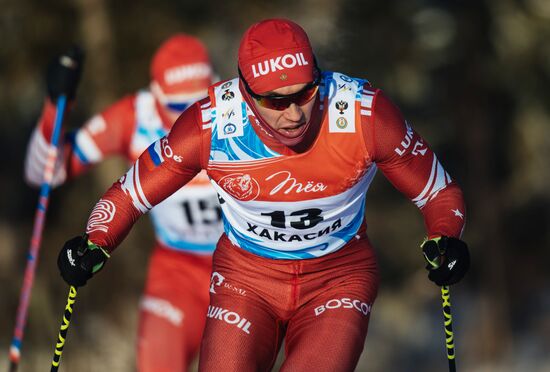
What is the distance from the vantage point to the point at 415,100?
48.0ft

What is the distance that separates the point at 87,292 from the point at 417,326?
4.45 metres

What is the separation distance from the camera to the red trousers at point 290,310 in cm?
467

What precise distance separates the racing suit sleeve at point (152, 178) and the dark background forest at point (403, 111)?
329 inches

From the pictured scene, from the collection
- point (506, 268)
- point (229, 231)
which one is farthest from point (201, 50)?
point (506, 268)

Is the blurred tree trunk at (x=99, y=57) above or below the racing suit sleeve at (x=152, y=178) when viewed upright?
below

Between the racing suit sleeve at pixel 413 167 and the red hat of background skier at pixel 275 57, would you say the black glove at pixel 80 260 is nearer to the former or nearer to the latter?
the red hat of background skier at pixel 275 57

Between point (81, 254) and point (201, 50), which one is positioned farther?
point (201, 50)

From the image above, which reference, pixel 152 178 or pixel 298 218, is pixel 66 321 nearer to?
pixel 152 178

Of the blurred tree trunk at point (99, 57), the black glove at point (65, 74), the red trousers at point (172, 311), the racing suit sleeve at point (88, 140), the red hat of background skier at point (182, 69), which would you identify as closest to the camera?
the red trousers at point (172, 311)

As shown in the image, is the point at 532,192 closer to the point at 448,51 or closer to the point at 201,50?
the point at 448,51

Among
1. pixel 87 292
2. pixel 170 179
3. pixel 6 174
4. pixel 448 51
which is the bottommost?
pixel 87 292

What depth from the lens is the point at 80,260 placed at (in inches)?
187

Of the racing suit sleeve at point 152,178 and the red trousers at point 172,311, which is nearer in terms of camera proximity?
the racing suit sleeve at point 152,178

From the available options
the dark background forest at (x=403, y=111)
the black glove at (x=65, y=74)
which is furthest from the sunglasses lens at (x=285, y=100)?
the dark background forest at (x=403, y=111)
